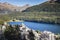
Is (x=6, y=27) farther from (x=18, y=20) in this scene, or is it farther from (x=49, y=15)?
(x=49, y=15)

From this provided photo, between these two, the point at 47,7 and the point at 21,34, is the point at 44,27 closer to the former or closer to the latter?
the point at 47,7

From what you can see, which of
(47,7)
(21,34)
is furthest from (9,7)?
(47,7)

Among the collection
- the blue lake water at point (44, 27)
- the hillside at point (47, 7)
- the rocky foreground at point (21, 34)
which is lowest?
the rocky foreground at point (21, 34)

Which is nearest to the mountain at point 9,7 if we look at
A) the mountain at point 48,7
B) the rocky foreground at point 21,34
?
the mountain at point 48,7

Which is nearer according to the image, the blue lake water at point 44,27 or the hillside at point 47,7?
the blue lake water at point 44,27

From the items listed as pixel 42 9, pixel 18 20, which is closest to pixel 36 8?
pixel 42 9

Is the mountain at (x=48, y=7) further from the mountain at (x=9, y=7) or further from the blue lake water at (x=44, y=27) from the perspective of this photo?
the blue lake water at (x=44, y=27)

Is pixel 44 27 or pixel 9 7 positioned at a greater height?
pixel 9 7
